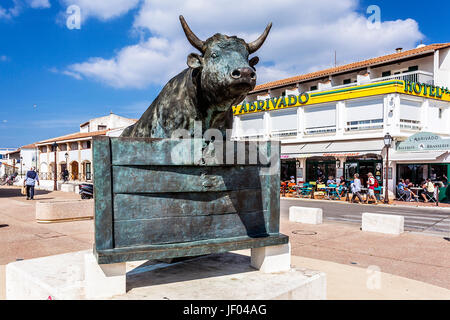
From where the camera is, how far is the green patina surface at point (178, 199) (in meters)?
2.69

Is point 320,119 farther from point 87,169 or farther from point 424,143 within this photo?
point 87,169

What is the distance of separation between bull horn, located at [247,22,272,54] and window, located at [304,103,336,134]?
22.6 metres

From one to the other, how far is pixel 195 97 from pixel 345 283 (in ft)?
9.73

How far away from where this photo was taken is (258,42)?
296cm

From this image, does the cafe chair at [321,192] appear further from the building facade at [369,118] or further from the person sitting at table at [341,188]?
the building facade at [369,118]

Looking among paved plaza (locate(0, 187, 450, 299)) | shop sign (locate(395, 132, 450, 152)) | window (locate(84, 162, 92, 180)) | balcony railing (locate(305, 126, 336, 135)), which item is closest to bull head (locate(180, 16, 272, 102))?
paved plaza (locate(0, 187, 450, 299))

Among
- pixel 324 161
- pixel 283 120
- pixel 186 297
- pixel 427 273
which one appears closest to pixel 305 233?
pixel 427 273

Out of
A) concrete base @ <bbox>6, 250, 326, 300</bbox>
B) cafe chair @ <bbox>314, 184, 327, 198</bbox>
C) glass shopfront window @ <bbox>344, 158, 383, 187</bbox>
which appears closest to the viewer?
concrete base @ <bbox>6, 250, 326, 300</bbox>

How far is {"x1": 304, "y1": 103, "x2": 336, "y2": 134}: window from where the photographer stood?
80.4 feet

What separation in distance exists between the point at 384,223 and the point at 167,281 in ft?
24.4

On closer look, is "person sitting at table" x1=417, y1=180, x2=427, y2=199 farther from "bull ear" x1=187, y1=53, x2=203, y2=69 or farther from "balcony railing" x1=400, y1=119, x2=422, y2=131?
"bull ear" x1=187, y1=53, x2=203, y2=69

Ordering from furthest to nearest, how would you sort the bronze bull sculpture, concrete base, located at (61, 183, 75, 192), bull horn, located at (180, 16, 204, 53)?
concrete base, located at (61, 183, 75, 192) < bull horn, located at (180, 16, 204, 53) < the bronze bull sculpture

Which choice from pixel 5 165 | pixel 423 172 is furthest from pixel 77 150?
pixel 423 172

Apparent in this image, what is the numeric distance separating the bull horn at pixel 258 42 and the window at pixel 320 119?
2262cm
